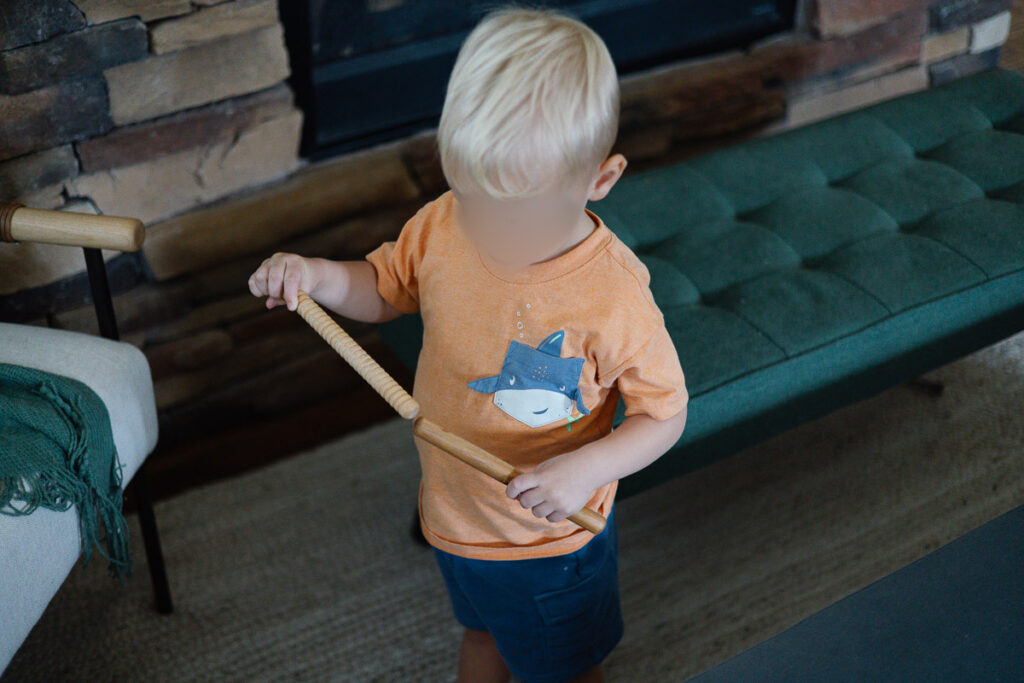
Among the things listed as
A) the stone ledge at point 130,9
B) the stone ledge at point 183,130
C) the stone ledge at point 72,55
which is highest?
the stone ledge at point 130,9

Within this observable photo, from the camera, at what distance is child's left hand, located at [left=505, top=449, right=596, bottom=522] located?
0.77m

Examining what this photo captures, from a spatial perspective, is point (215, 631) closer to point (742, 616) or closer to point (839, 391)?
point (742, 616)

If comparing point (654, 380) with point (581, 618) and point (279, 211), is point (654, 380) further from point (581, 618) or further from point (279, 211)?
point (279, 211)

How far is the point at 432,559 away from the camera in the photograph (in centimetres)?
137

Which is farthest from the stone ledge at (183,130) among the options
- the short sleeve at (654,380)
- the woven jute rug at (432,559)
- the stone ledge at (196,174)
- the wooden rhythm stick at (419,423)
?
the short sleeve at (654,380)

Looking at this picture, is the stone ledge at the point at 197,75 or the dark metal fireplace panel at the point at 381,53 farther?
the dark metal fireplace panel at the point at 381,53

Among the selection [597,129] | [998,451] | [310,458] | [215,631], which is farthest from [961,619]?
[310,458]

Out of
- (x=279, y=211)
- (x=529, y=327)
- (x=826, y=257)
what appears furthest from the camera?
(x=279, y=211)

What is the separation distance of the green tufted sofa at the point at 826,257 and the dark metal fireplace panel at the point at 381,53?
0.35m

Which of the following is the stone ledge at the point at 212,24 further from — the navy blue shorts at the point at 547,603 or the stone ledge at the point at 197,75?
the navy blue shorts at the point at 547,603

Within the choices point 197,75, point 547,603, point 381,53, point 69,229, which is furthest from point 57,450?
point 381,53

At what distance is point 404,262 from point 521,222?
0.19 meters

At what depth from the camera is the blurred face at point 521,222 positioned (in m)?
0.72

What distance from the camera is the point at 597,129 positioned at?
2.33 feet
